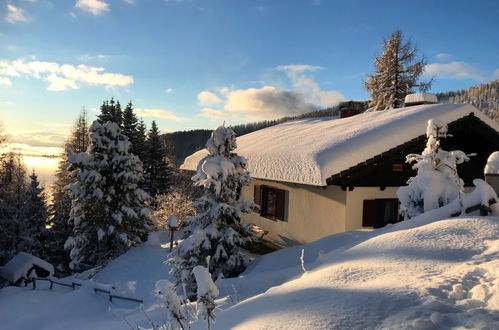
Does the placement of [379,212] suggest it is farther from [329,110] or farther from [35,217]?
[329,110]

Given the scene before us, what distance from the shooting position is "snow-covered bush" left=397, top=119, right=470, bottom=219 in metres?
6.82

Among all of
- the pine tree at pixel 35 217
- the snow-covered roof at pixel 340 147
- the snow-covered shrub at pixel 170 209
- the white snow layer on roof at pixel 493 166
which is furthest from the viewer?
the snow-covered shrub at pixel 170 209

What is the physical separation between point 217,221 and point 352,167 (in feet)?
13.8

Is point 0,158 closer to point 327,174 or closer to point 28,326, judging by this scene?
point 28,326

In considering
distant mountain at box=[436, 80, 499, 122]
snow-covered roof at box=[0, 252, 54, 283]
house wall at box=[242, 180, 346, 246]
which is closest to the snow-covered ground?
house wall at box=[242, 180, 346, 246]

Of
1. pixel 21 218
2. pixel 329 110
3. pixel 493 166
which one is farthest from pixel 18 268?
pixel 329 110

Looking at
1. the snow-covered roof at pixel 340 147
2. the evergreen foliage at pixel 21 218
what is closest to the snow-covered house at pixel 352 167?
the snow-covered roof at pixel 340 147

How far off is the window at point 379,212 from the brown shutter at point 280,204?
129 inches

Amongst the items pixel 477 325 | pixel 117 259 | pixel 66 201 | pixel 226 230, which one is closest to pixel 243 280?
pixel 226 230

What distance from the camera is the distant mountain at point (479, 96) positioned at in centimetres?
8300

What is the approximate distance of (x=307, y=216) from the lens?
1139 centimetres

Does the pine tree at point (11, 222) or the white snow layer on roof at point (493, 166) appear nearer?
the white snow layer on roof at point (493, 166)

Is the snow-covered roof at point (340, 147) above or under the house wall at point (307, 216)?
above

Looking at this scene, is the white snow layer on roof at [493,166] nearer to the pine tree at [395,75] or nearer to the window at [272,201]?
the window at [272,201]
